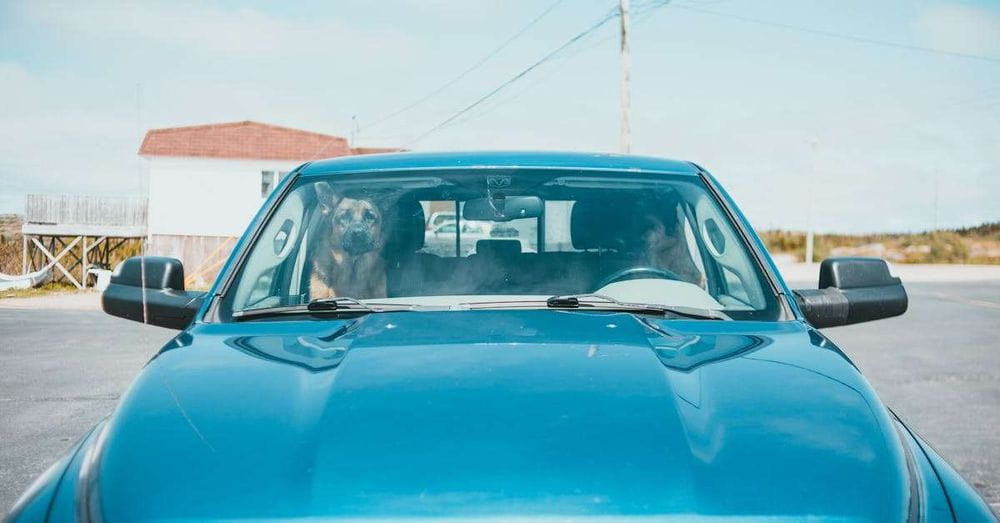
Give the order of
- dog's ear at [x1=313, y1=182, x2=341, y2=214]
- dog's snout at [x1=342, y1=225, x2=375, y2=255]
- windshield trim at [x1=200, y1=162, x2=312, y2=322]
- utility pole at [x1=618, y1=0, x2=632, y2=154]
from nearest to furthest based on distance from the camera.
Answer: windshield trim at [x1=200, y1=162, x2=312, y2=322]
dog's snout at [x1=342, y1=225, x2=375, y2=255]
dog's ear at [x1=313, y1=182, x2=341, y2=214]
utility pole at [x1=618, y1=0, x2=632, y2=154]

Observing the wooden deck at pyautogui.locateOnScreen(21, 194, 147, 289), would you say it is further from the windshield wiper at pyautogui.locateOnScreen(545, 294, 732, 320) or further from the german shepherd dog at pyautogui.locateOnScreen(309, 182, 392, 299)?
the windshield wiper at pyautogui.locateOnScreen(545, 294, 732, 320)

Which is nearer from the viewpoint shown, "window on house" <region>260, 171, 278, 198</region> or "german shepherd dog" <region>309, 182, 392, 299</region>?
"german shepherd dog" <region>309, 182, 392, 299</region>

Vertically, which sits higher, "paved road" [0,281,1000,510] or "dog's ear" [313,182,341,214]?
"dog's ear" [313,182,341,214]

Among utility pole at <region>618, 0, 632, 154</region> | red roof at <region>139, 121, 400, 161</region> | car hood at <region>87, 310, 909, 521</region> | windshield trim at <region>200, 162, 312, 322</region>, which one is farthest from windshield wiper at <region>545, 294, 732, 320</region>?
red roof at <region>139, 121, 400, 161</region>

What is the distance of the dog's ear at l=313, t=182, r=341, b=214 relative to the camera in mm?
3635

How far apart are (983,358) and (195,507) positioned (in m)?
11.8

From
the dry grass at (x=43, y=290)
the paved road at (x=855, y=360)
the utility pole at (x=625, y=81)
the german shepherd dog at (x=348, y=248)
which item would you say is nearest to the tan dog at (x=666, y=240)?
the german shepherd dog at (x=348, y=248)

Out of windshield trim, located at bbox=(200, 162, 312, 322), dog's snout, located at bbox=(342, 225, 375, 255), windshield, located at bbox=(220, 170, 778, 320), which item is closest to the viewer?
windshield trim, located at bbox=(200, 162, 312, 322)

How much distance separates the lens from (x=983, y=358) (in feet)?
39.6

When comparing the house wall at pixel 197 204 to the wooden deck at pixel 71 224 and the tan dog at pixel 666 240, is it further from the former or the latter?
the tan dog at pixel 666 240

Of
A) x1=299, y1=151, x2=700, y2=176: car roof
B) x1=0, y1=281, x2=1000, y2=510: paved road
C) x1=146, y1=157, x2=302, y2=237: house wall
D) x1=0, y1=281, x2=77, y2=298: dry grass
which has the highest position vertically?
x1=146, y1=157, x2=302, y2=237: house wall

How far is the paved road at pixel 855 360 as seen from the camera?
671 centimetres

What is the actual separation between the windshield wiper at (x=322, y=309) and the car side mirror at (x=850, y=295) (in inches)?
51.2

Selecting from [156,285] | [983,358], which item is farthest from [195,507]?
[983,358]
